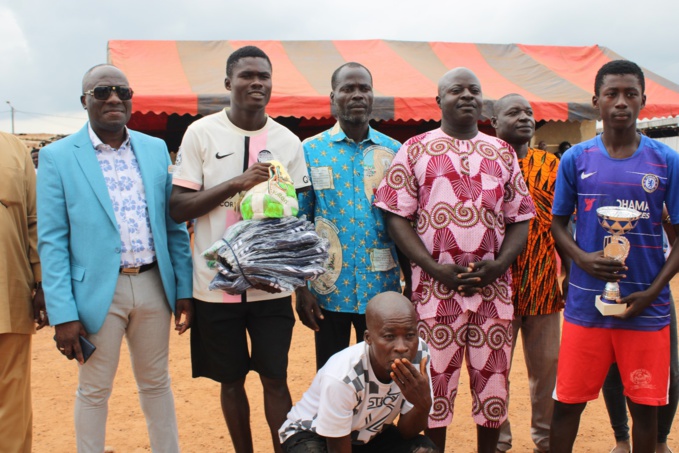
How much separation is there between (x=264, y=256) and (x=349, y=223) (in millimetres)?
634

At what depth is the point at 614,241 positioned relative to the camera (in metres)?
2.88

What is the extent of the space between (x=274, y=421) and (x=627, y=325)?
1.84 metres

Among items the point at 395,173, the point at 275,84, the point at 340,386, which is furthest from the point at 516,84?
the point at 340,386

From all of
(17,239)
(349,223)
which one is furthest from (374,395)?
(17,239)

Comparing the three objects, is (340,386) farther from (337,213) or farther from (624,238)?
(624,238)

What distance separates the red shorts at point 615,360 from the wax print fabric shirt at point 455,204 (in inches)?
14.3

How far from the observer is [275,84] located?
9445mm

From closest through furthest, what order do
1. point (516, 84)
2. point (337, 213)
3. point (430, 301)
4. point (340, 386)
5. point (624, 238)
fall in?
point (340, 386), point (624, 238), point (430, 301), point (337, 213), point (516, 84)

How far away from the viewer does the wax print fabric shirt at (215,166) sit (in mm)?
3104

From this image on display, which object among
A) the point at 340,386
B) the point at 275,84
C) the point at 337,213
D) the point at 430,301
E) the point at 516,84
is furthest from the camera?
the point at 516,84

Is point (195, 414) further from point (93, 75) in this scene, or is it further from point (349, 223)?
point (93, 75)

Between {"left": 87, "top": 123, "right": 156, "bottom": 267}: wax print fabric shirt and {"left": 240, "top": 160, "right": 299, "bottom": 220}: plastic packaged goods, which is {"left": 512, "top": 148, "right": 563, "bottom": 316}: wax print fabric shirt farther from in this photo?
{"left": 87, "top": 123, "right": 156, "bottom": 267}: wax print fabric shirt

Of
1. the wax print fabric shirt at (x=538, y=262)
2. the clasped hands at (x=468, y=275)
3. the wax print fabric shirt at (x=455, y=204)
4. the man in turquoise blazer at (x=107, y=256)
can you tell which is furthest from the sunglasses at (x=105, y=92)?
the wax print fabric shirt at (x=538, y=262)

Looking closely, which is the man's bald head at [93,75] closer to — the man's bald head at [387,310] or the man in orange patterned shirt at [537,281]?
the man's bald head at [387,310]
